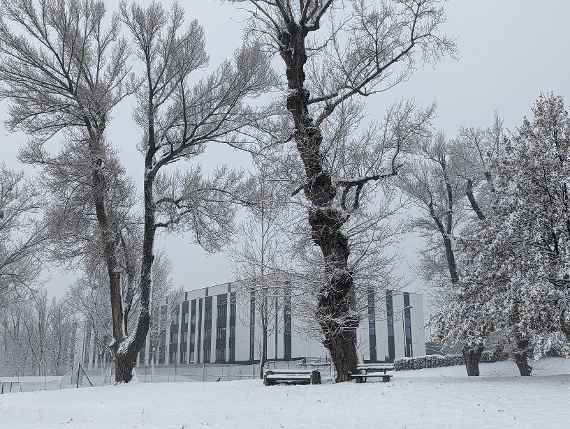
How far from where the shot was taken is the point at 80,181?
18031mm

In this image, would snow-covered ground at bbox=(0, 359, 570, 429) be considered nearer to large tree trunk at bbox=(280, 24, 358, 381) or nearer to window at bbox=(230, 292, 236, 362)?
large tree trunk at bbox=(280, 24, 358, 381)

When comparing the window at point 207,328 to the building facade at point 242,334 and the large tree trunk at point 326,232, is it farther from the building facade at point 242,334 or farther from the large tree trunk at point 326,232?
the large tree trunk at point 326,232

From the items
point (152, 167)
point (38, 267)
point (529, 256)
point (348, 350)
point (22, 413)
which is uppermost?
point (152, 167)

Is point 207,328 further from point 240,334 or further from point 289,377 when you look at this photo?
point 289,377

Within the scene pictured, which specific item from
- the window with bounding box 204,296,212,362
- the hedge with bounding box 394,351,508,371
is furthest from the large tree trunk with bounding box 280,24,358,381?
the window with bounding box 204,296,212,362

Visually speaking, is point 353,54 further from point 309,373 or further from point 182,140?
point 309,373

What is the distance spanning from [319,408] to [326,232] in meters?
6.23

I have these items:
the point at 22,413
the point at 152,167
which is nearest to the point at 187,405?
the point at 22,413

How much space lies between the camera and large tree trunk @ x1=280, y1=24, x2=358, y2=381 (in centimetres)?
1462

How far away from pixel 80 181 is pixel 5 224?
9468mm

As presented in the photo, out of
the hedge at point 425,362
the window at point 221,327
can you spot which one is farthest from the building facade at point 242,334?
the hedge at point 425,362

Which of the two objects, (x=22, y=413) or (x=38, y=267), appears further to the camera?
(x=38, y=267)

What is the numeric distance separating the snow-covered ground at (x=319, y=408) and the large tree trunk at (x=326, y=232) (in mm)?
1975

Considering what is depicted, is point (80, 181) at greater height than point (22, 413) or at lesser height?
greater
